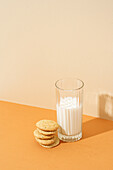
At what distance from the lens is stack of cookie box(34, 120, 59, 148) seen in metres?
1.00

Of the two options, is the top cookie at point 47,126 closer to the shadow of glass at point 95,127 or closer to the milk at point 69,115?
the milk at point 69,115

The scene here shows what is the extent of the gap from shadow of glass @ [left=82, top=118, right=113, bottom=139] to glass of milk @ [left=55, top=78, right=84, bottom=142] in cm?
6

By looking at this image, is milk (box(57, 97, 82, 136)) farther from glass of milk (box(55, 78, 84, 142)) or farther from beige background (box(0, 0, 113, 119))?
beige background (box(0, 0, 113, 119))

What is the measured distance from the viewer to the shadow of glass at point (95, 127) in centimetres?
111

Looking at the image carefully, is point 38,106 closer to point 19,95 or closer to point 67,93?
point 19,95

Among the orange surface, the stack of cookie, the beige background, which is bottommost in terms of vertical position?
the orange surface

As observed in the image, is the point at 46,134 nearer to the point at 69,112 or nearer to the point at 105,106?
the point at 69,112

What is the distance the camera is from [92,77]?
1.15 metres

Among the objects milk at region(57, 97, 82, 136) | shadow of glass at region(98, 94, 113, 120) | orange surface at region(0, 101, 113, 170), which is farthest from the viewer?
shadow of glass at region(98, 94, 113, 120)

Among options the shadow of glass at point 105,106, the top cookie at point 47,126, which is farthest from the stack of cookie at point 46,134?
the shadow of glass at point 105,106

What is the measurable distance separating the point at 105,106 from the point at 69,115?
0.22 meters

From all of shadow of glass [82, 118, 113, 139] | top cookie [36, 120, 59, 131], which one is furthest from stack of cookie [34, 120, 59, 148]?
shadow of glass [82, 118, 113, 139]

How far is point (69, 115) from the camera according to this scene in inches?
40.7

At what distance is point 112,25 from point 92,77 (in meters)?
0.24
